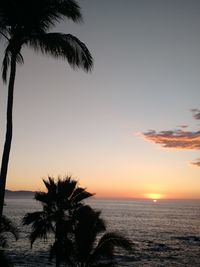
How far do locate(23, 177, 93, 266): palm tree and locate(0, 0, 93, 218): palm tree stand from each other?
7368mm

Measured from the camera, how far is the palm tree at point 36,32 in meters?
12.9

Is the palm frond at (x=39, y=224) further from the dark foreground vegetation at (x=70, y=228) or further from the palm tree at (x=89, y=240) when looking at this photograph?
the palm tree at (x=89, y=240)

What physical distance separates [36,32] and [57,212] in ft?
31.0

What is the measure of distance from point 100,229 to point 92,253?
1.23 m

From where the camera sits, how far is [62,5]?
13492 mm

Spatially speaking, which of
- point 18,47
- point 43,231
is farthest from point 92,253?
point 18,47

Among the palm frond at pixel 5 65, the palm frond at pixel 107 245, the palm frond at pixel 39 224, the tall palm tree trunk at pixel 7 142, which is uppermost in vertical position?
the palm frond at pixel 5 65

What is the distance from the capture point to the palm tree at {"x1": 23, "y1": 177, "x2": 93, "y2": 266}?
18.6 meters

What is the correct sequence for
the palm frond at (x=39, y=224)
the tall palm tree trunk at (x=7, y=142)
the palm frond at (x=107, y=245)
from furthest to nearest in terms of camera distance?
the palm frond at (x=39, y=224), the palm frond at (x=107, y=245), the tall palm tree trunk at (x=7, y=142)

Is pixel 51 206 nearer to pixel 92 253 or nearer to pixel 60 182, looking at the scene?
pixel 60 182

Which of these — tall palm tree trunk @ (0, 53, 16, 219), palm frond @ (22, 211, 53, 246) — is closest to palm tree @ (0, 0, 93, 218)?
tall palm tree trunk @ (0, 53, 16, 219)

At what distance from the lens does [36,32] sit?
13234 mm

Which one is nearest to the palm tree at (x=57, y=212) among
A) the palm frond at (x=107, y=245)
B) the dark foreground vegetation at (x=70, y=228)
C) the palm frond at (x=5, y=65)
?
the dark foreground vegetation at (x=70, y=228)

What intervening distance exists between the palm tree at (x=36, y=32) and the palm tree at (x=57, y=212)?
24.2ft
